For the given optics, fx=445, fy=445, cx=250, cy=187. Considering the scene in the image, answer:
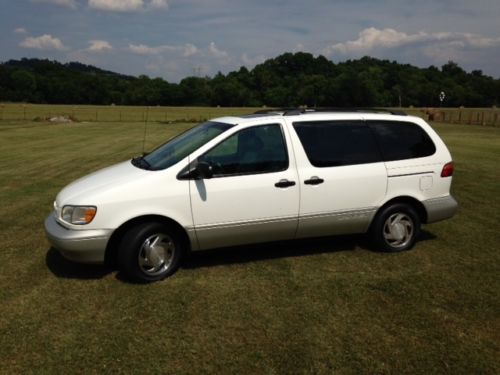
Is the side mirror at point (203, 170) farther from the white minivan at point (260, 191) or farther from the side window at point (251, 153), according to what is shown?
the side window at point (251, 153)

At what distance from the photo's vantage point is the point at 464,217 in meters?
→ 7.43

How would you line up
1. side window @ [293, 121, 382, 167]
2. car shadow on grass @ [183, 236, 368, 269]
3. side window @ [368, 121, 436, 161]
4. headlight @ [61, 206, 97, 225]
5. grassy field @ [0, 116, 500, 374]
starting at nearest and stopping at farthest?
1. grassy field @ [0, 116, 500, 374]
2. headlight @ [61, 206, 97, 225]
3. side window @ [293, 121, 382, 167]
4. car shadow on grass @ [183, 236, 368, 269]
5. side window @ [368, 121, 436, 161]

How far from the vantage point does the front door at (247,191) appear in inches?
189

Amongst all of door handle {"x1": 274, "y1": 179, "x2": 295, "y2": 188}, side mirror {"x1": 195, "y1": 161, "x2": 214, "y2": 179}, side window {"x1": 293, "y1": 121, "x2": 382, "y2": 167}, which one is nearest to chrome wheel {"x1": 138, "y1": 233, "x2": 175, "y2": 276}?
side mirror {"x1": 195, "y1": 161, "x2": 214, "y2": 179}

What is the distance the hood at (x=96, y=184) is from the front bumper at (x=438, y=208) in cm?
355

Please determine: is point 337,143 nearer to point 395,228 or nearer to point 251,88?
point 395,228

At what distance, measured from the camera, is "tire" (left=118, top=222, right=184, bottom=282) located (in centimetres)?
462

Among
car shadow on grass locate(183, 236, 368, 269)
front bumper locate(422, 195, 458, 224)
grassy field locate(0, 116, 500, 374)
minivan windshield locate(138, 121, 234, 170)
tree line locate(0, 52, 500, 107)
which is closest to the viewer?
grassy field locate(0, 116, 500, 374)

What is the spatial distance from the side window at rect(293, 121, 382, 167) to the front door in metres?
0.29

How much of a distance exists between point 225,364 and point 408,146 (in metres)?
3.67

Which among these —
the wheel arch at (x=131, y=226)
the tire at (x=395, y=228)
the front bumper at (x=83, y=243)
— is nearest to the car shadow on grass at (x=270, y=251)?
the tire at (x=395, y=228)

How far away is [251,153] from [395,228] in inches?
85.1

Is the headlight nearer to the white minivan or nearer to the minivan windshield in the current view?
the white minivan

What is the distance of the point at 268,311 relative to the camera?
4.17 metres
